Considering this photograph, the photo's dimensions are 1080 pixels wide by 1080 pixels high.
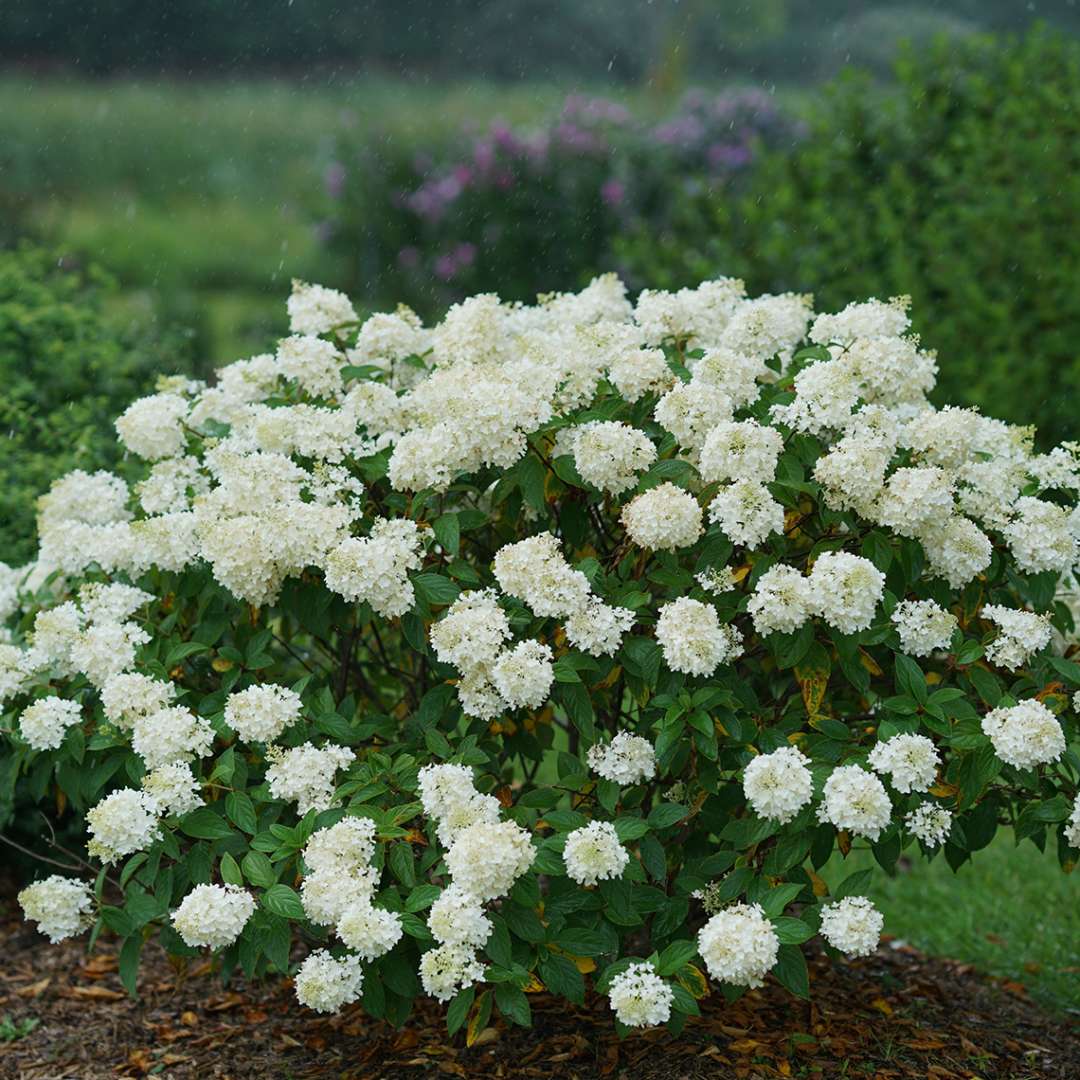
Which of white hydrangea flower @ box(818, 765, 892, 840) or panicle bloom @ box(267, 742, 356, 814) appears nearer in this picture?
white hydrangea flower @ box(818, 765, 892, 840)

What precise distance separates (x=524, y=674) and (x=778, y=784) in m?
0.55

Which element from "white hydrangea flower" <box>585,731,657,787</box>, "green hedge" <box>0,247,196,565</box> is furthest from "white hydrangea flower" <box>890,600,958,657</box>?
"green hedge" <box>0,247,196,565</box>

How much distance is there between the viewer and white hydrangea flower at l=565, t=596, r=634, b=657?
3.16 meters

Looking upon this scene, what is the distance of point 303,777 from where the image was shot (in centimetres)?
323

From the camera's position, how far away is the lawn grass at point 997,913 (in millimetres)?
4641

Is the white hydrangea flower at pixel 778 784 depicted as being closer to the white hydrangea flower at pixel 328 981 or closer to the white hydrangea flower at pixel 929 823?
the white hydrangea flower at pixel 929 823

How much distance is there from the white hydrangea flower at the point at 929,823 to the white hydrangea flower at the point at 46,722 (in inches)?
71.8

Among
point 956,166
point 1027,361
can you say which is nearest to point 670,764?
point 1027,361

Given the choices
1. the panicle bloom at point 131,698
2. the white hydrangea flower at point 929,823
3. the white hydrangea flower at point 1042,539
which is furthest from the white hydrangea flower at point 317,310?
the white hydrangea flower at point 929,823

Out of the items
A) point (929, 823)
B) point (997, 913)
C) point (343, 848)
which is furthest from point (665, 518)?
point (997, 913)

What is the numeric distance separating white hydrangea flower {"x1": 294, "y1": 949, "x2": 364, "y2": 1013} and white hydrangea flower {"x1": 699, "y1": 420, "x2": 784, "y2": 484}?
1.23 metres

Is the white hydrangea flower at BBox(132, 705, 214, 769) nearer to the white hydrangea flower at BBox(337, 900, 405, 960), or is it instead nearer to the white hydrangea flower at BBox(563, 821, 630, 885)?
the white hydrangea flower at BBox(337, 900, 405, 960)

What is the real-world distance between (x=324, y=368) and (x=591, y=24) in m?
26.7

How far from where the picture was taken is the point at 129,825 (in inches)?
125
